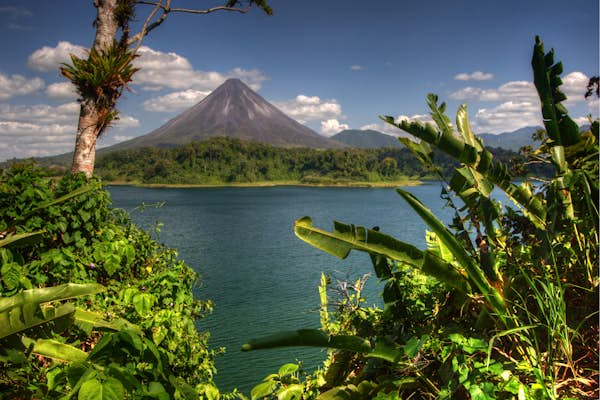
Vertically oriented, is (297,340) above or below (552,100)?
below

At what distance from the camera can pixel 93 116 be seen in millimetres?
5121

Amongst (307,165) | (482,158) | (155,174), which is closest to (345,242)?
(482,158)

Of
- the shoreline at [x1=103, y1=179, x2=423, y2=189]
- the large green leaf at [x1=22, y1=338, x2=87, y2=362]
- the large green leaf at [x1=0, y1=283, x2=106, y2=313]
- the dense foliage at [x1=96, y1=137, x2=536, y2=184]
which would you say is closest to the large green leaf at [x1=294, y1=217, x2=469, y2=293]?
the large green leaf at [x1=0, y1=283, x2=106, y2=313]

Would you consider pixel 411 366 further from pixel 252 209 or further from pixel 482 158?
pixel 252 209

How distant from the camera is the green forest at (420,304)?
175cm

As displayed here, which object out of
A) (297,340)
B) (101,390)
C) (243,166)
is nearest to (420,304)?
(297,340)

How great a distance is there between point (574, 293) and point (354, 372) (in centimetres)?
125

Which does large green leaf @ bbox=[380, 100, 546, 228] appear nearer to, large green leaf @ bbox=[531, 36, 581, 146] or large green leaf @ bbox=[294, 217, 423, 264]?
large green leaf @ bbox=[531, 36, 581, 146]

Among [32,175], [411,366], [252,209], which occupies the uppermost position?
[32,175]

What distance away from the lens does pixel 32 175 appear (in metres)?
3.54

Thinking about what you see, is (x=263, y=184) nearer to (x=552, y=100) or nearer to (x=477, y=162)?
(x=552, y=100)

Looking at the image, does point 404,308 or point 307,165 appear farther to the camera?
point 307,165

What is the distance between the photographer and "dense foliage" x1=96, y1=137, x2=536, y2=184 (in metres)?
98.7

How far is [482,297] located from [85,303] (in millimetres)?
2873
